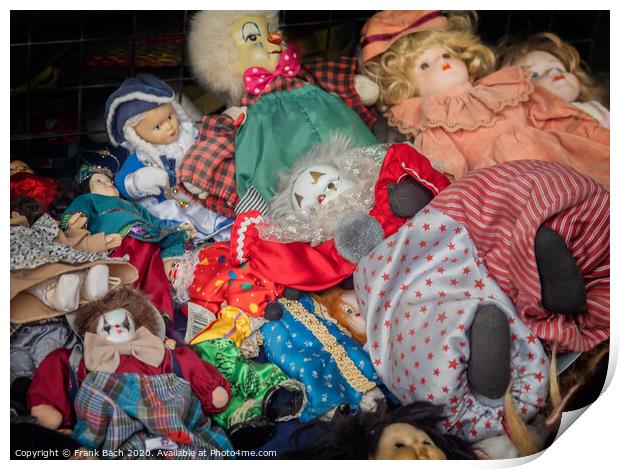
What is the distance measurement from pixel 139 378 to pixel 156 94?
2.07 ft

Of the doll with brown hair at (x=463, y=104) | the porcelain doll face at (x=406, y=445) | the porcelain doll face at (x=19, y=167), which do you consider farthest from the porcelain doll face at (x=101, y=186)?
the porcelain doll face at (x=406, y=445)

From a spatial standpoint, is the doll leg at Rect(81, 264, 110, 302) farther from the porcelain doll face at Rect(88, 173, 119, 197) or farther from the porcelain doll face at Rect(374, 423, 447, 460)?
the porcelain doll face at Rect(374, 423, 447, 460)

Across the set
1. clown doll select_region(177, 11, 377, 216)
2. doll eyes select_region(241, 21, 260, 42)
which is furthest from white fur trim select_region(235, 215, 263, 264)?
doll eyes select_region(241, 21, 260, 42)

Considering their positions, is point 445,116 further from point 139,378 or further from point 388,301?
point 139,378

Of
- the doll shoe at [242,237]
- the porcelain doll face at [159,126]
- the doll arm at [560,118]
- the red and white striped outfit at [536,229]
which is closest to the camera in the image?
the red and white striped outfit at [536,229]

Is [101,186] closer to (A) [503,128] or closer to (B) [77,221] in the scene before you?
(B) [77,221]

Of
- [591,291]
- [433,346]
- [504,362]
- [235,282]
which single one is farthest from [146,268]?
[591,291]

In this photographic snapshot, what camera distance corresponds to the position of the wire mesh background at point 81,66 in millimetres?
1710

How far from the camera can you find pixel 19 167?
1685 mm

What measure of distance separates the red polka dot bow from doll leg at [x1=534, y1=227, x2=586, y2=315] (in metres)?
0.72

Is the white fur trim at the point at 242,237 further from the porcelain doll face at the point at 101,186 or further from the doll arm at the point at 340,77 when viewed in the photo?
the doll arm at the point at 340,77

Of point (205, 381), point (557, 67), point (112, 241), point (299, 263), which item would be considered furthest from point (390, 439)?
point (557, 67)

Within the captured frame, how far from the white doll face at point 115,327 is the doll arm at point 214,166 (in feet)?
1.42

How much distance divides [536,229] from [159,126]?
801 mm
